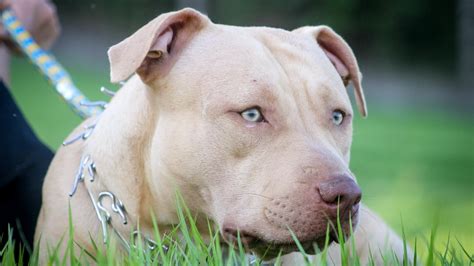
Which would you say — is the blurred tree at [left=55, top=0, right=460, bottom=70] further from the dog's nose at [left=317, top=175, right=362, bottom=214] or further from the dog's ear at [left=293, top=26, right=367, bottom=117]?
the dog's nose at [left=317, top=175, right=362, bottom=214]

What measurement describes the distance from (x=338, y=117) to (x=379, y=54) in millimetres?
20780

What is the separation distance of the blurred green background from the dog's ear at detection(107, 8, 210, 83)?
36.0 feet

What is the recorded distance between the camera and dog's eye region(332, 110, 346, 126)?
361cm

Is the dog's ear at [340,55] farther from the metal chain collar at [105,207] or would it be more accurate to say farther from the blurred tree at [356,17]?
the blurred tree at [356,17]

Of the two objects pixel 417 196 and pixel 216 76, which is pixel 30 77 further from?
pixel 216 76

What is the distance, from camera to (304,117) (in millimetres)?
3447

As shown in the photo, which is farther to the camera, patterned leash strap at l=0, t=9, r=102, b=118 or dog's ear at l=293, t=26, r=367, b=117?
patterned leash strap at l=0, t=9, r=102, b=118

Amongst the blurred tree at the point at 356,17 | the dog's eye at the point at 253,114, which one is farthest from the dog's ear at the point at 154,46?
the blurred tree at the point at 356,17

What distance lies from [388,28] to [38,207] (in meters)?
20.7

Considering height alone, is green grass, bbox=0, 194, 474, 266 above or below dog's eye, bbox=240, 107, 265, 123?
below

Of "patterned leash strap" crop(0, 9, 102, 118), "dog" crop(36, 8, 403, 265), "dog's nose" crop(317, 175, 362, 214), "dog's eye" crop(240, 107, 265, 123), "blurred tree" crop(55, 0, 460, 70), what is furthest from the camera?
"blurred tree" crop(55, 0, 460, 70)

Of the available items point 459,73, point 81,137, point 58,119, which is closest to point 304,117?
point 81,137

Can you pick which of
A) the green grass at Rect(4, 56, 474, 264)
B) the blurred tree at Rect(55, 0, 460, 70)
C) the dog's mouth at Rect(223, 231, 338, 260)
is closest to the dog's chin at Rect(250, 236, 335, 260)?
the dog's mouth at Rect(223, 231, 338, 260)

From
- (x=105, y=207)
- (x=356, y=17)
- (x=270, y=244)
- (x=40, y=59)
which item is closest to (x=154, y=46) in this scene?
(x=105, y=207)
